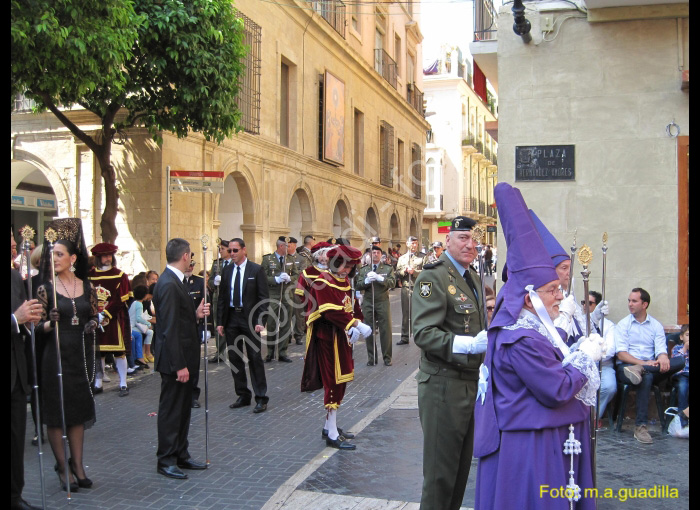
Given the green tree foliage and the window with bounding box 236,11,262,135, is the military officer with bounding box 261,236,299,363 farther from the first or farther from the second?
the window with bounding box 236,11,262,135

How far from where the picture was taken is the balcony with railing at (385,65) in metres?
30.7

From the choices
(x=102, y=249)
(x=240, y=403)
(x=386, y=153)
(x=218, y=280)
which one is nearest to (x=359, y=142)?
(x=386, y=153)

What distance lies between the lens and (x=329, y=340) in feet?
22.6

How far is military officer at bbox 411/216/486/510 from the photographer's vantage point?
429 cm

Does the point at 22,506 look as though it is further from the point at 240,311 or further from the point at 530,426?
the point at 240,311

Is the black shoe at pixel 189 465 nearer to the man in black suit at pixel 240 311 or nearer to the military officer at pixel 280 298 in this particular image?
the man in black suit at pixel 240 311

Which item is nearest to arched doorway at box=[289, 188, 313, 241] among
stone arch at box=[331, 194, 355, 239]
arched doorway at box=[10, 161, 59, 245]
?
stone arch at box=[331, 194, 355, 239]

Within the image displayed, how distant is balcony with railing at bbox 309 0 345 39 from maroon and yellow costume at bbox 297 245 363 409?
705 inches

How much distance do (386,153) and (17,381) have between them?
1124 inches

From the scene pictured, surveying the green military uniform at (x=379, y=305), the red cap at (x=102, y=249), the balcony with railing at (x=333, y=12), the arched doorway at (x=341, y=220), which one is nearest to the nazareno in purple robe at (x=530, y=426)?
the red cap at (x=102, y=249)

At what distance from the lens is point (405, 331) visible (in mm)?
13914
